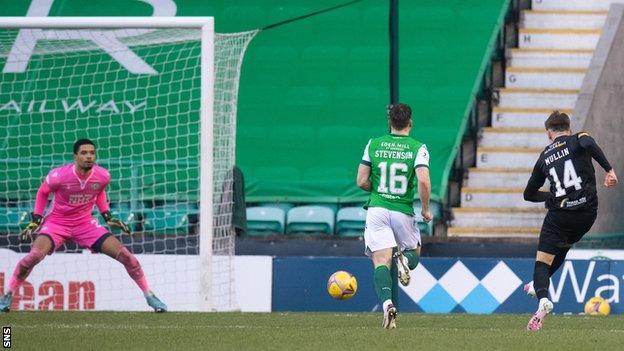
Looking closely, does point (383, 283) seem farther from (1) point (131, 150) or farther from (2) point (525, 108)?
(2) point (525, 108)

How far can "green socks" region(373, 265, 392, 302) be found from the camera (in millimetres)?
11625

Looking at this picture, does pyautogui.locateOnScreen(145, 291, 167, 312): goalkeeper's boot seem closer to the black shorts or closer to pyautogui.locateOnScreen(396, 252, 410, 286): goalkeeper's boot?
pyautogui.locateOnScreen(396, 252, 410, 286): goalkeeper's boot

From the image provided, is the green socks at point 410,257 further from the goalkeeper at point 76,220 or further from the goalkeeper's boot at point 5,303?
the goalkeeper's boot at point 5,303

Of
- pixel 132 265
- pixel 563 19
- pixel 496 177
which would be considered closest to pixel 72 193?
pixel 132 265

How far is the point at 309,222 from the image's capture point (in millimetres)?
18875

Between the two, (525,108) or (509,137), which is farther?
(525,108)

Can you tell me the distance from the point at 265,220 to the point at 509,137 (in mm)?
3660

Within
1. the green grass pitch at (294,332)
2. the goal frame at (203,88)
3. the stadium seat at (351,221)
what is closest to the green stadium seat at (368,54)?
the stadium seat at (351,221)

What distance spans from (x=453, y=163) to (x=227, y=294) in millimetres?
4523

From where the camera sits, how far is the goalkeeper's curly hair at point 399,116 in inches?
464

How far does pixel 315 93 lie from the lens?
798 inches

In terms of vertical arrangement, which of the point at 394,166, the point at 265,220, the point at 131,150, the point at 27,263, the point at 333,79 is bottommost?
the point at 27,263
